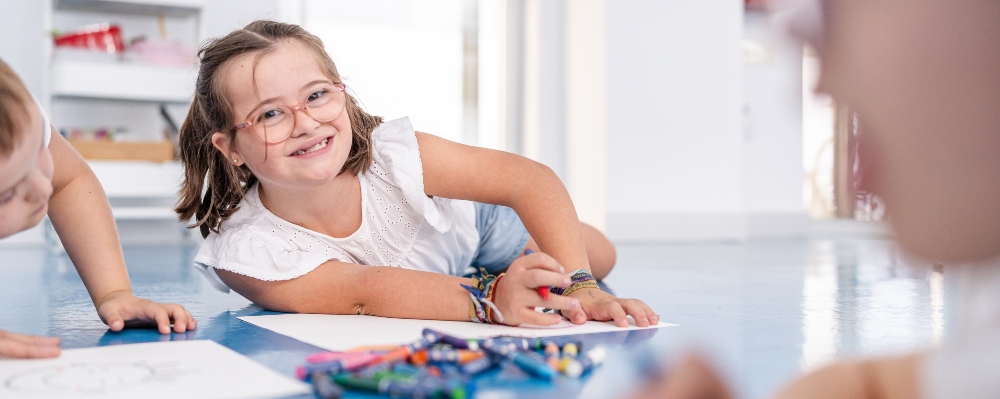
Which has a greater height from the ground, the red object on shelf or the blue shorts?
the red object on shelf

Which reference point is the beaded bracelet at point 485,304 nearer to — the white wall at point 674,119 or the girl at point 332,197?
the girl at point 332,197

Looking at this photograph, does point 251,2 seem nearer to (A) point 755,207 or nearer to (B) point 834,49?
(A) point 755,207

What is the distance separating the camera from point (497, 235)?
164cm

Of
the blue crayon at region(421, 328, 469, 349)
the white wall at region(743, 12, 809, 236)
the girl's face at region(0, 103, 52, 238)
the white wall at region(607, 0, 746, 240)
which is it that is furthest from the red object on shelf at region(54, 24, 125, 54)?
the white wall at region(743, 12, 809, 236)

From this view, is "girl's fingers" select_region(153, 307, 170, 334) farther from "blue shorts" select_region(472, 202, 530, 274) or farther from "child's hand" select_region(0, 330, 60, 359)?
"blue shorts" select_region(472, 202, 530, 274)

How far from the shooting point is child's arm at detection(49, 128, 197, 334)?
1.06 meters

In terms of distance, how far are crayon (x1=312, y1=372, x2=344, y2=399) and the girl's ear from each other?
0.61 metres

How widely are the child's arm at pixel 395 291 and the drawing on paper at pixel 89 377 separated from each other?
0.36m

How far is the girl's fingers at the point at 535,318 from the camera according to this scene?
0.98m

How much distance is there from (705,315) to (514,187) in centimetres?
32

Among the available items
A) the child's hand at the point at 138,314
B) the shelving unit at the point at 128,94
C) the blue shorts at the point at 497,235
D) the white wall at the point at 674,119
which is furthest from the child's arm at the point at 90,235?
the white wall at the point at 674,119

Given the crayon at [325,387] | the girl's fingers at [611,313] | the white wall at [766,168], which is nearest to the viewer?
the crayon at [325,387]

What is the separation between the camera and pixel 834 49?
0.31 meters

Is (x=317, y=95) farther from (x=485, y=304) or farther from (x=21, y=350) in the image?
(x=21, y=350)
